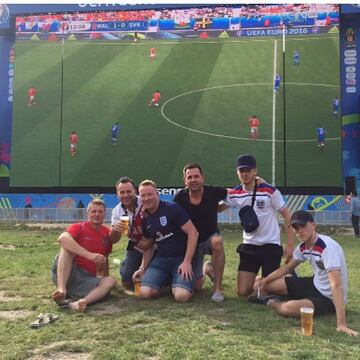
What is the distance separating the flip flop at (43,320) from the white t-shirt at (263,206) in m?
2.29

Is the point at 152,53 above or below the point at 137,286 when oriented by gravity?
above

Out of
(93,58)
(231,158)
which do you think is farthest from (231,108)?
(93,58)

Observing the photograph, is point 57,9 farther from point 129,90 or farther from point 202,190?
point 202,190

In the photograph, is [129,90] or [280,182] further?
[129,90]

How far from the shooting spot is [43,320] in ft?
14.1

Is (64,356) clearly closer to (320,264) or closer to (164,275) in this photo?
(164,275)

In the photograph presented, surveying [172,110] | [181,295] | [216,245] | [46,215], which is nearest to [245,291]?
[216,245]

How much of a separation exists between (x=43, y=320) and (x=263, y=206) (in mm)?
2614

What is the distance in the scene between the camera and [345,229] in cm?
1571

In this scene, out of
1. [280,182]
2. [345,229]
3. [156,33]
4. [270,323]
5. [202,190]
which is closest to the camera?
[270,323]

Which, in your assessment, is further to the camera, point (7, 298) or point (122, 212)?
point (122, 212)

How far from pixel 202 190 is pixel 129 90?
52.4 feet

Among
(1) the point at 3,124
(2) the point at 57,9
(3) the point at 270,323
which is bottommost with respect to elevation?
(3) the point at 270,323

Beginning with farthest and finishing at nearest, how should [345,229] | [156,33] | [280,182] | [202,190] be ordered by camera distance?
[156,33] → [280,182] → [345,229] → [202,190]
